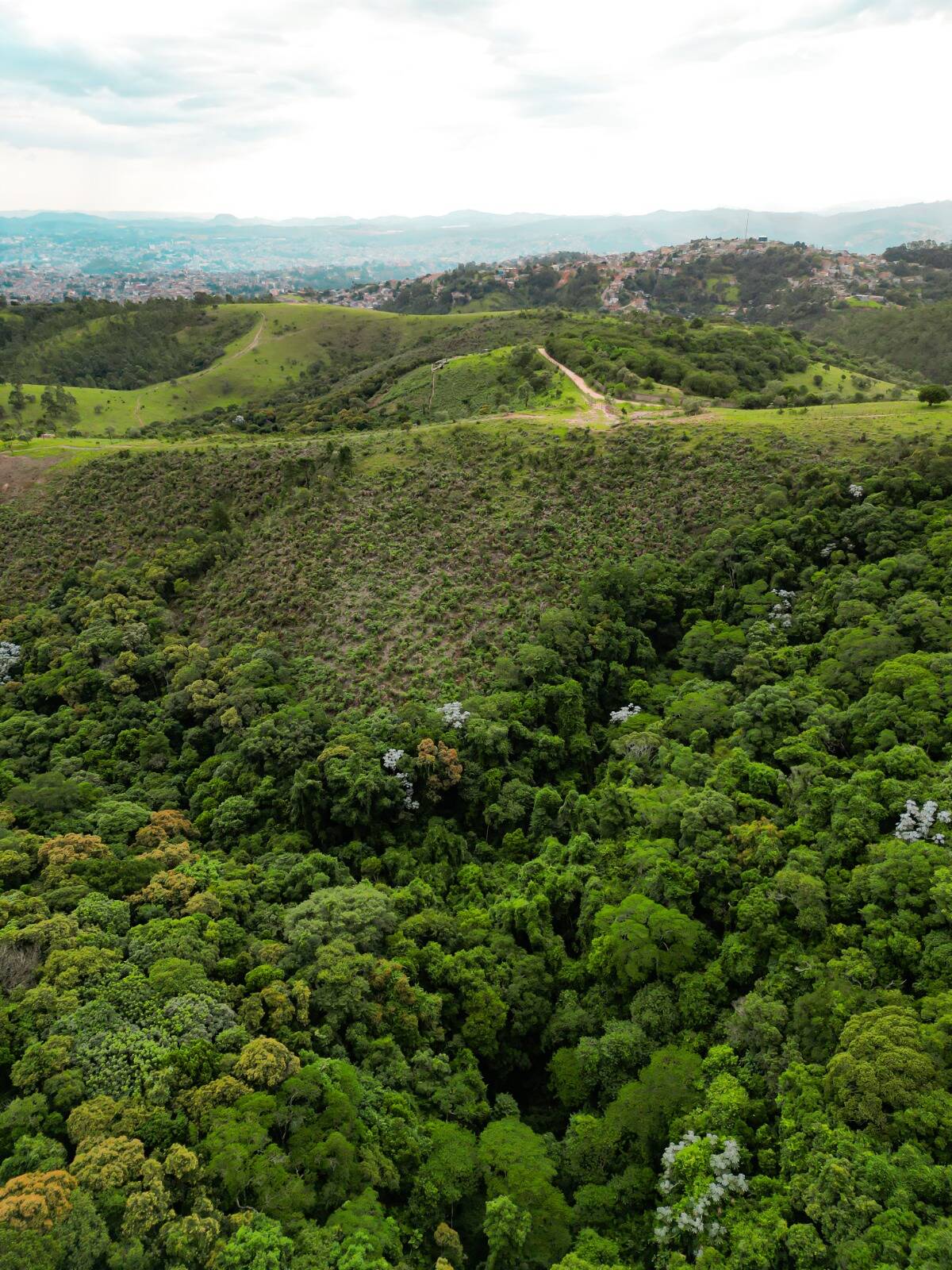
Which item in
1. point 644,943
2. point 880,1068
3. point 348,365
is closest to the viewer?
point 880,1068

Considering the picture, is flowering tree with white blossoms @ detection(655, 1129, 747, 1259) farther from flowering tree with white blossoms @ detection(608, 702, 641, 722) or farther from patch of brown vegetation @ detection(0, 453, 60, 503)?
patch of brown vegetation @ detection(0, 453, 60, 503)

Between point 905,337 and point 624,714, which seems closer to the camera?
point 624,714

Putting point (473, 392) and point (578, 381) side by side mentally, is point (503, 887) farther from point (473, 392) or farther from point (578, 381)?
point (473, 392)

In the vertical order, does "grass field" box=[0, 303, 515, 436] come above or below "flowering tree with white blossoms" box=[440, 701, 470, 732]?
above

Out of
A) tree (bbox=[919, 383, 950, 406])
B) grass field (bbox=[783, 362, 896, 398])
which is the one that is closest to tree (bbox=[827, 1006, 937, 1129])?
tree (bbox=[919, 383, 950, 406])

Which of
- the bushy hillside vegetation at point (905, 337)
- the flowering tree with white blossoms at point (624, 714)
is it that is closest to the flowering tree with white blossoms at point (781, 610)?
the flowering tree with white blossoms at point (624, 714)

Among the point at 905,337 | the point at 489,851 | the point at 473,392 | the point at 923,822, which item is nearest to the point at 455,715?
the point at 489,851
